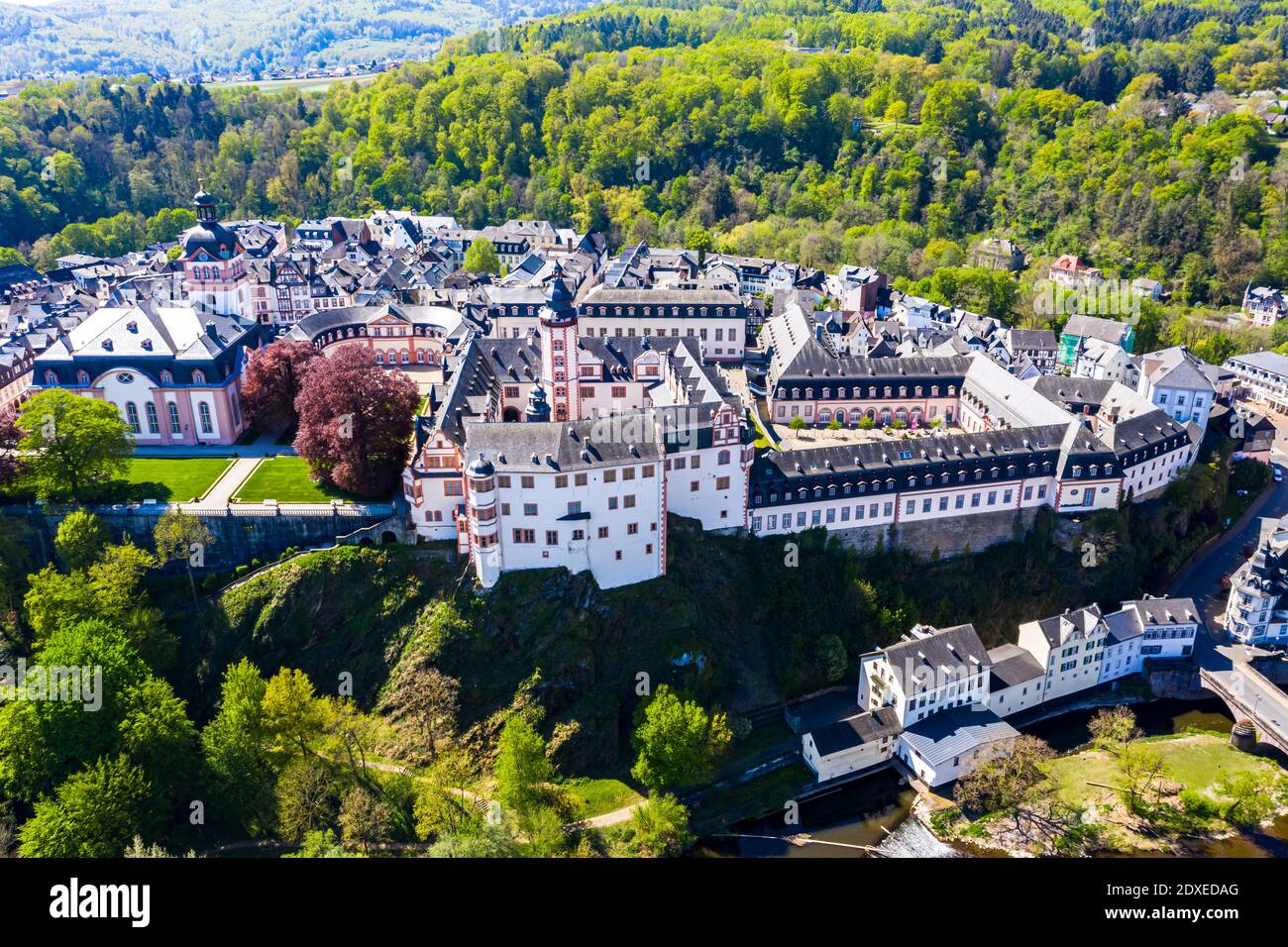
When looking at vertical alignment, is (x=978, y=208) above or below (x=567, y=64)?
below

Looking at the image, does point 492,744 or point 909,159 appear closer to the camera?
point 492,744

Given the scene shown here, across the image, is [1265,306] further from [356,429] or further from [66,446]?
[66,446]

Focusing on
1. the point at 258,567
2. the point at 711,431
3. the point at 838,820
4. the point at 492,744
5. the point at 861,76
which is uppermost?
the point at 861,76

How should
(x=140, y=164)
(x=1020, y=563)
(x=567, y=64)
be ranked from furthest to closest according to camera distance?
1. (x=567, y=64)
2. (x=140, y=164)
3. (x=1020, y=563)

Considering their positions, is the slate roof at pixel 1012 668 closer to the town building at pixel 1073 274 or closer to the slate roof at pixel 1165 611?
the slate roof at pixel 1165 611

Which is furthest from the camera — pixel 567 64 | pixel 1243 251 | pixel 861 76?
pixel 567 64
